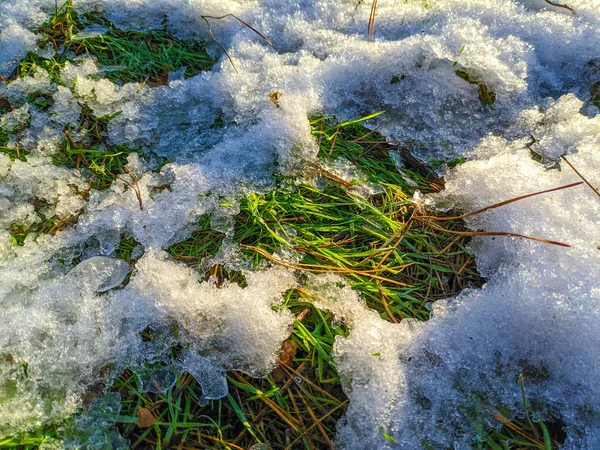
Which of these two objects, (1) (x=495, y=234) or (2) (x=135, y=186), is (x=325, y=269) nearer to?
(1) (x=495, y=234)

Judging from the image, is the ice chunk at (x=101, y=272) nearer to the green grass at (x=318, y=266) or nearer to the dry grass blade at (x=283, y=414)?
the green grass at (x=318, y=266)

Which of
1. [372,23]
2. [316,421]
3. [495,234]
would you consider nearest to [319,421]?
[316,421]

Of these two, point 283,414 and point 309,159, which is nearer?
point 283,414

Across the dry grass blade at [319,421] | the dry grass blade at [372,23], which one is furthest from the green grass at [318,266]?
the dry grass blade at [372,23]

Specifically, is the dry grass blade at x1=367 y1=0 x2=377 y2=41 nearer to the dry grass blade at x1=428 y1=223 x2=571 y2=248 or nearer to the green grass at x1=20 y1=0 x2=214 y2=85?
the green grass at x1=20 y1=0 x2=214 y2=85

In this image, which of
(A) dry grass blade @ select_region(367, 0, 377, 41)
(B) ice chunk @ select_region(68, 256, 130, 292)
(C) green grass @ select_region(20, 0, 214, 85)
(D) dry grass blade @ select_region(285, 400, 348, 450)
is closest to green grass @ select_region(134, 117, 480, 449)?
(D) dry grass blade @ select_region(285, 400, 348, 450)

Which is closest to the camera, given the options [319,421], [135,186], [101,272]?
[319,421]

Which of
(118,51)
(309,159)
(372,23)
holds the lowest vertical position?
(309,159)

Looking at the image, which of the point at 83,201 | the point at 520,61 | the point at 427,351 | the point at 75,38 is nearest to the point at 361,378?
the point at 427,351

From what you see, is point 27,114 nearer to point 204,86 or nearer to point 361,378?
point 204,86
